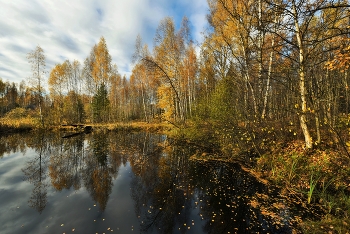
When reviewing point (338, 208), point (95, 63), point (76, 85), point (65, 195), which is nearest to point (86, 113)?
point (76, 85)

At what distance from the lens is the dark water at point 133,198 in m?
4.73

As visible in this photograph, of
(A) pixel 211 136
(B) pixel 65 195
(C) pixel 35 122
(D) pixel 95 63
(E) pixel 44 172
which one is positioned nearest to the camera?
(B) pixel 65 195

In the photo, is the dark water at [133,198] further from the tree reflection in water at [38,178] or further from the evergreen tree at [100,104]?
the evergreen tree at [100,104]

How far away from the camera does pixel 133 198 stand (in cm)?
623

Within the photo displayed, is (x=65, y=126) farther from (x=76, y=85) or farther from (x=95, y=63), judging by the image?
(x=76, y=85)

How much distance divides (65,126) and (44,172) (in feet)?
59.1

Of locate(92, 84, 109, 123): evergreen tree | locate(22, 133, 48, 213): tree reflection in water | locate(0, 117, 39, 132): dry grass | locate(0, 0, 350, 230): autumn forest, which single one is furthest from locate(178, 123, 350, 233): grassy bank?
locate(92, 84, 109, 123): evergreen tree

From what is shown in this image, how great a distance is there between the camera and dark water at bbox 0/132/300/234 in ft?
15.5

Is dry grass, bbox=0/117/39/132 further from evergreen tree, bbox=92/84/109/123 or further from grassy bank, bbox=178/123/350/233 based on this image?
grassy bank, bbox=178/123/350/233

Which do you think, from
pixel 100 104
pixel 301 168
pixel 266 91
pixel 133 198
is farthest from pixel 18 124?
pixel 301 168

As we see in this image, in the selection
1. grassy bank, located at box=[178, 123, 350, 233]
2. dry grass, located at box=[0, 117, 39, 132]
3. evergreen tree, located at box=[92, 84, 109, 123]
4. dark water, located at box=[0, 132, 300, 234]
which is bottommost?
dark water, located at box=[0, 132, 300, 234]

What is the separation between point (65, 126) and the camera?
24297 mm

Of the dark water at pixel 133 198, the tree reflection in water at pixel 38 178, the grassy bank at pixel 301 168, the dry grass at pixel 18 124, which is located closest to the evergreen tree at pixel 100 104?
the dry grass at pixel 18 124

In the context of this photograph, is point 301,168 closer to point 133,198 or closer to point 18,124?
point 133,198
